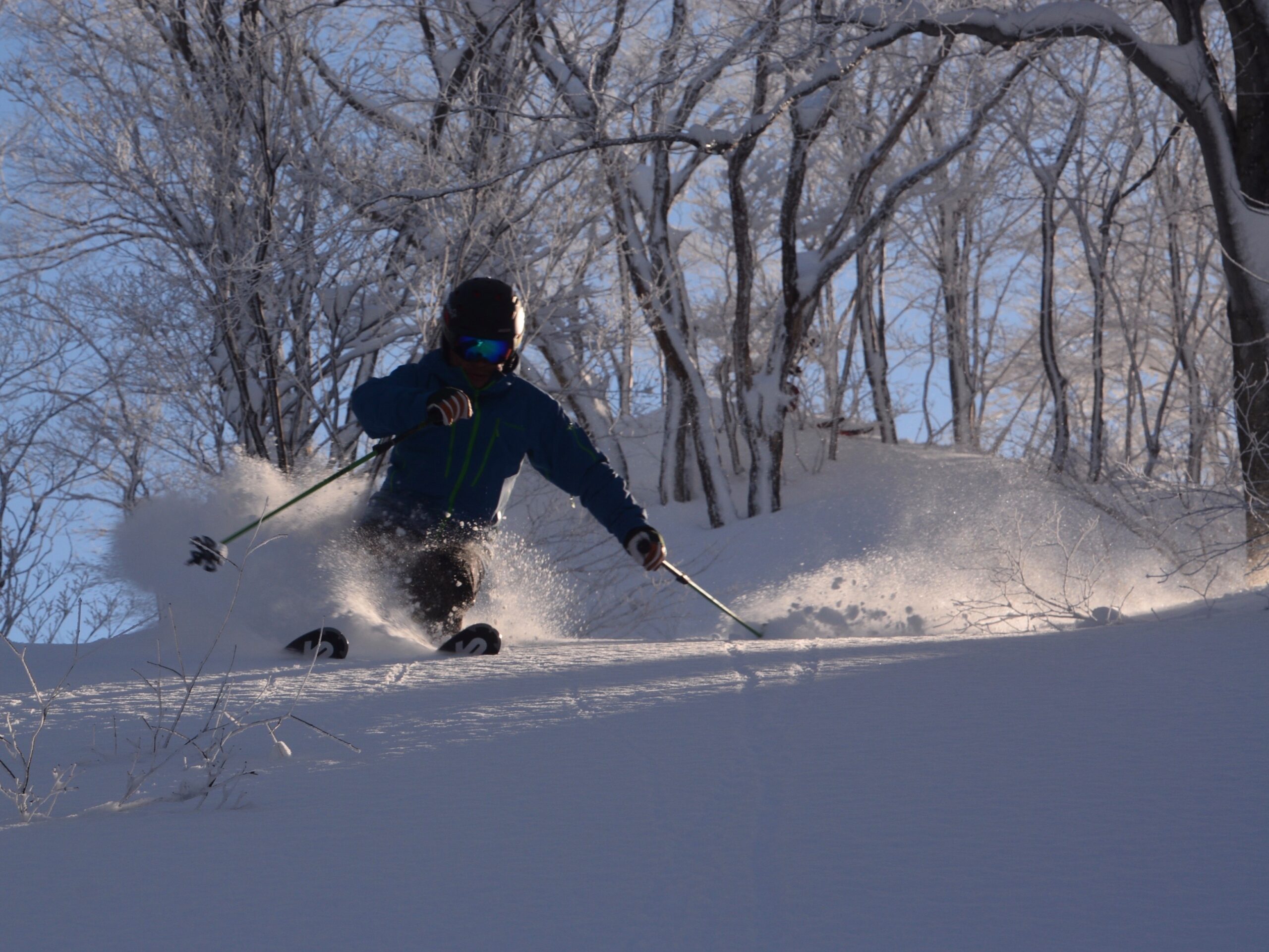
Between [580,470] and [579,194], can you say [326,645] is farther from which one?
[579,194]

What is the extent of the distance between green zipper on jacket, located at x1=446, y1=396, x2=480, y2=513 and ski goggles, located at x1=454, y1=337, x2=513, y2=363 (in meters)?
0.18

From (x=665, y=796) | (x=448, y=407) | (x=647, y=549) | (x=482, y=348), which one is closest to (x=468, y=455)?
(x=482, y=348)

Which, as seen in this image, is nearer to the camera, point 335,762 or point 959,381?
point 335,762

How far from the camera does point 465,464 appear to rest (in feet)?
15.1

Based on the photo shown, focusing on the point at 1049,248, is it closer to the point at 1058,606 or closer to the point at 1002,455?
the point at 1002,455

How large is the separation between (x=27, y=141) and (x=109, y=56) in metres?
1.63

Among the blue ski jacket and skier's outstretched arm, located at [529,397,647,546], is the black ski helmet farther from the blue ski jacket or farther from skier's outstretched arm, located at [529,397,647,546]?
skier's outstretched arm, located at [529,397,647,546]

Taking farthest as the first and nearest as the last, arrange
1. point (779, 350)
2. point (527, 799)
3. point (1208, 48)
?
point (779, 350)
point (1208, 48)
point (527, 799)

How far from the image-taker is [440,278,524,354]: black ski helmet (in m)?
4.45

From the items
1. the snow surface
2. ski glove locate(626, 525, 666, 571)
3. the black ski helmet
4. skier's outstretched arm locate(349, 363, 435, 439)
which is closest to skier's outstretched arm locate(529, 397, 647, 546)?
ski glove locate(626, 525, 666, 571)

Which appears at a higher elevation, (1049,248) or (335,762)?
(1049,248)

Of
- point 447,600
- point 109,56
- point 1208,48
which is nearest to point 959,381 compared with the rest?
point 1208,48

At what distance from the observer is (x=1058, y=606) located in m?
4.70

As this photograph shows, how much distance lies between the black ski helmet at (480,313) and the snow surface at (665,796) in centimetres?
110
